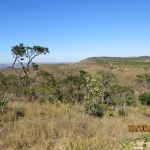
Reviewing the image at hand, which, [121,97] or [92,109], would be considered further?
[121,97]

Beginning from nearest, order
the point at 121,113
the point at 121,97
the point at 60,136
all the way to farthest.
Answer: the point at 60,136 → the point at 121,113 → the point at 121,97

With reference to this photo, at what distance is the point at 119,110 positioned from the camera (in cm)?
682

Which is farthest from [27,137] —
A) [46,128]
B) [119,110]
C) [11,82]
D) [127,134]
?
[11,82]

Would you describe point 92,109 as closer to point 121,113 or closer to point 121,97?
point 121,113

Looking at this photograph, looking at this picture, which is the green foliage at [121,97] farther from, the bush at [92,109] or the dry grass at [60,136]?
the dry grass at [60,136]

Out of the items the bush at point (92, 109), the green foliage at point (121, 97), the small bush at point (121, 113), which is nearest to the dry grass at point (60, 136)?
the bush at point (92, 109)

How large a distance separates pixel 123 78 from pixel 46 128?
194ft

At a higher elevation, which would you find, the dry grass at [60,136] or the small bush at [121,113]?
the dry grass at [60,136]
